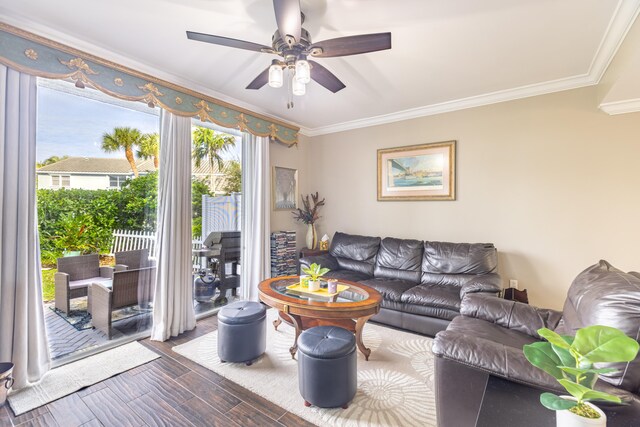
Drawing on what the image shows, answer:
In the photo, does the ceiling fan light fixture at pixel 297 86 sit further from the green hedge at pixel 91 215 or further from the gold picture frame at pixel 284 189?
the gold picture frame at pixel 284 189

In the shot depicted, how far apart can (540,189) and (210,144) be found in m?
4.00

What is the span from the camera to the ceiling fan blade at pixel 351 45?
1826 millimetres

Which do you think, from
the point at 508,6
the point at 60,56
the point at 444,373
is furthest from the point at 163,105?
the point at 444,373

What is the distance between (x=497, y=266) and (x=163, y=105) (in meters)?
4.14

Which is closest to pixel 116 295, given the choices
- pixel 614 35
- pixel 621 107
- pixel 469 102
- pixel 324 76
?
pixel 324 76

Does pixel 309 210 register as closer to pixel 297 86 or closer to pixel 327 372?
pixel 297 86

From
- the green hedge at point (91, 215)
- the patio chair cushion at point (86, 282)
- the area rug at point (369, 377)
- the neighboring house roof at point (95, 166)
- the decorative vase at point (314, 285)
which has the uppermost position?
the neighboring house roof at point (95, 166)

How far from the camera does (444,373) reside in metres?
1.61

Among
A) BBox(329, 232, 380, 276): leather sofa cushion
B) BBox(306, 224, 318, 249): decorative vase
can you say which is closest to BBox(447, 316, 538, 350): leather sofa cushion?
BBox(329, 232, 380, 276): leather sofa cushion

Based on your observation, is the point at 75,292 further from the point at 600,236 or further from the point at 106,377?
the point at 600,236

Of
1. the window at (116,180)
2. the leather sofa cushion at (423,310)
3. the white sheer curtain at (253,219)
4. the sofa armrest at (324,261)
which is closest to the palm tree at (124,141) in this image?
the window at (116,180)

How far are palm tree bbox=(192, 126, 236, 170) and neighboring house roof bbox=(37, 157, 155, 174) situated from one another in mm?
588

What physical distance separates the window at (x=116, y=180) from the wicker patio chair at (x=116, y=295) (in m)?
0.86

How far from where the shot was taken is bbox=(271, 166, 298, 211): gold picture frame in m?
4.52
